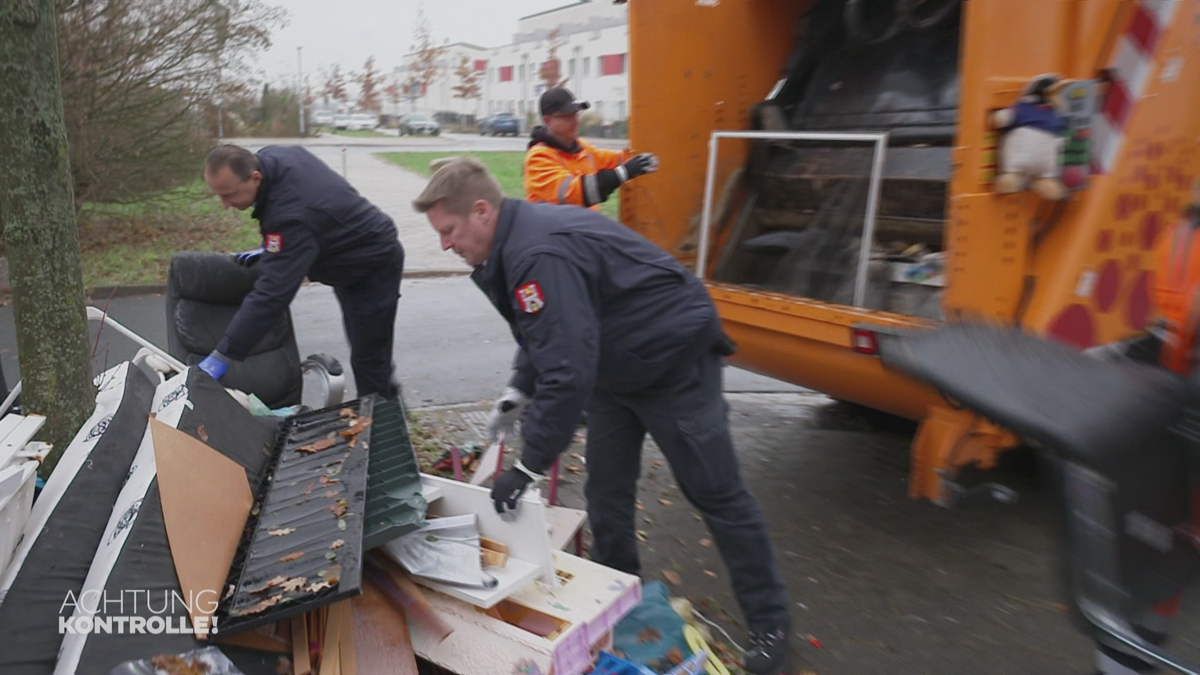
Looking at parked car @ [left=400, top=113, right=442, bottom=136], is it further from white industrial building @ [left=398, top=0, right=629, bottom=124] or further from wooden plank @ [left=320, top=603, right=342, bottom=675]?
wooden plank @ [left=320, top=603, right=342, bottom=675]

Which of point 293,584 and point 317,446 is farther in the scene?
point 317,446

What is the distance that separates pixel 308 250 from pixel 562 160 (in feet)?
4.53

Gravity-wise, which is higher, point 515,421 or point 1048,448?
point 1048,448

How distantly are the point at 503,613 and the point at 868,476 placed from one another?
246cm

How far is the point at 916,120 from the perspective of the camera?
160 inches

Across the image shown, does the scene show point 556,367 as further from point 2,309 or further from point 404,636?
point 2,309

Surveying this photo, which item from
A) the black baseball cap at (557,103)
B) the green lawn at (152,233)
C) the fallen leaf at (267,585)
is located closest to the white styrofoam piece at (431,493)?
the fallen leaf at (267,585)

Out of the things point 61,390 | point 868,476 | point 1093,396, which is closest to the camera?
point 1093,396

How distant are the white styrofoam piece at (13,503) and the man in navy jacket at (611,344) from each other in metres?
1.23

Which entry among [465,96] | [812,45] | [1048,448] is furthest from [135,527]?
[465,96]

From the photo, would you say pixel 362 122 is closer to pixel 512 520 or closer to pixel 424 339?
pixel 424 339

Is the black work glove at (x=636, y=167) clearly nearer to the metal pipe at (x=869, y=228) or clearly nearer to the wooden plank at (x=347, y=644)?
the metal pipe at (x=869, y=228)

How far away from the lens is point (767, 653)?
2.73m

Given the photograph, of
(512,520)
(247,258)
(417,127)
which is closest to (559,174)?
(247,258)
